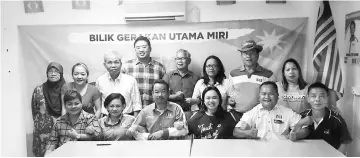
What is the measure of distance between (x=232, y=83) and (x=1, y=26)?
2318mm

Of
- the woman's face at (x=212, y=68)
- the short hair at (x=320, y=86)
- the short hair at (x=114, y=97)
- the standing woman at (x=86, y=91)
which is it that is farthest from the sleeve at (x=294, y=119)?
the standing woman at (x=86, y=91)

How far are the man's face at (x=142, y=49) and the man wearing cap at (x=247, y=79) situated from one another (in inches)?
32.9

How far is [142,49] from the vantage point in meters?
3.24

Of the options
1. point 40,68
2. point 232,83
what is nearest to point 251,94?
point 232,83

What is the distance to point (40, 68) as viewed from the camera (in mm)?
3305

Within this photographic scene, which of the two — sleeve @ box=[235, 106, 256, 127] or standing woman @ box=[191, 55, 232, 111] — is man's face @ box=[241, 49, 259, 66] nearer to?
standing woman @ box=[191, 55, 232, 111]

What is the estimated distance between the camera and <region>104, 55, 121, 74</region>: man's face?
3.27 metres

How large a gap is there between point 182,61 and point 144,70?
0.38 metres

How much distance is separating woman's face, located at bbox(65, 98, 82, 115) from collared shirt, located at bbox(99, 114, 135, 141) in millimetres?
251

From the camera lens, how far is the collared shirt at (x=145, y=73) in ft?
10.7

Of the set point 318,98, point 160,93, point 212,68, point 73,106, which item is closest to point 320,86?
point 318,98

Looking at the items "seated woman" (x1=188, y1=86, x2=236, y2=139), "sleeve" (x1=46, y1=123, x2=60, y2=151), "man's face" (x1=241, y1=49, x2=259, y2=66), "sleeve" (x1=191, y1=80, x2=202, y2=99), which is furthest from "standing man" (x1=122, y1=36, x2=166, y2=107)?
"sleeve" (x1=46, y1=123, x2=60, y2=151)

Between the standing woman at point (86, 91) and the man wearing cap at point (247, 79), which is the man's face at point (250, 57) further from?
the standing woman at point (86, 91)

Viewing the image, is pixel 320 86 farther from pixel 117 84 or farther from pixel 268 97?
pixel 117 84
